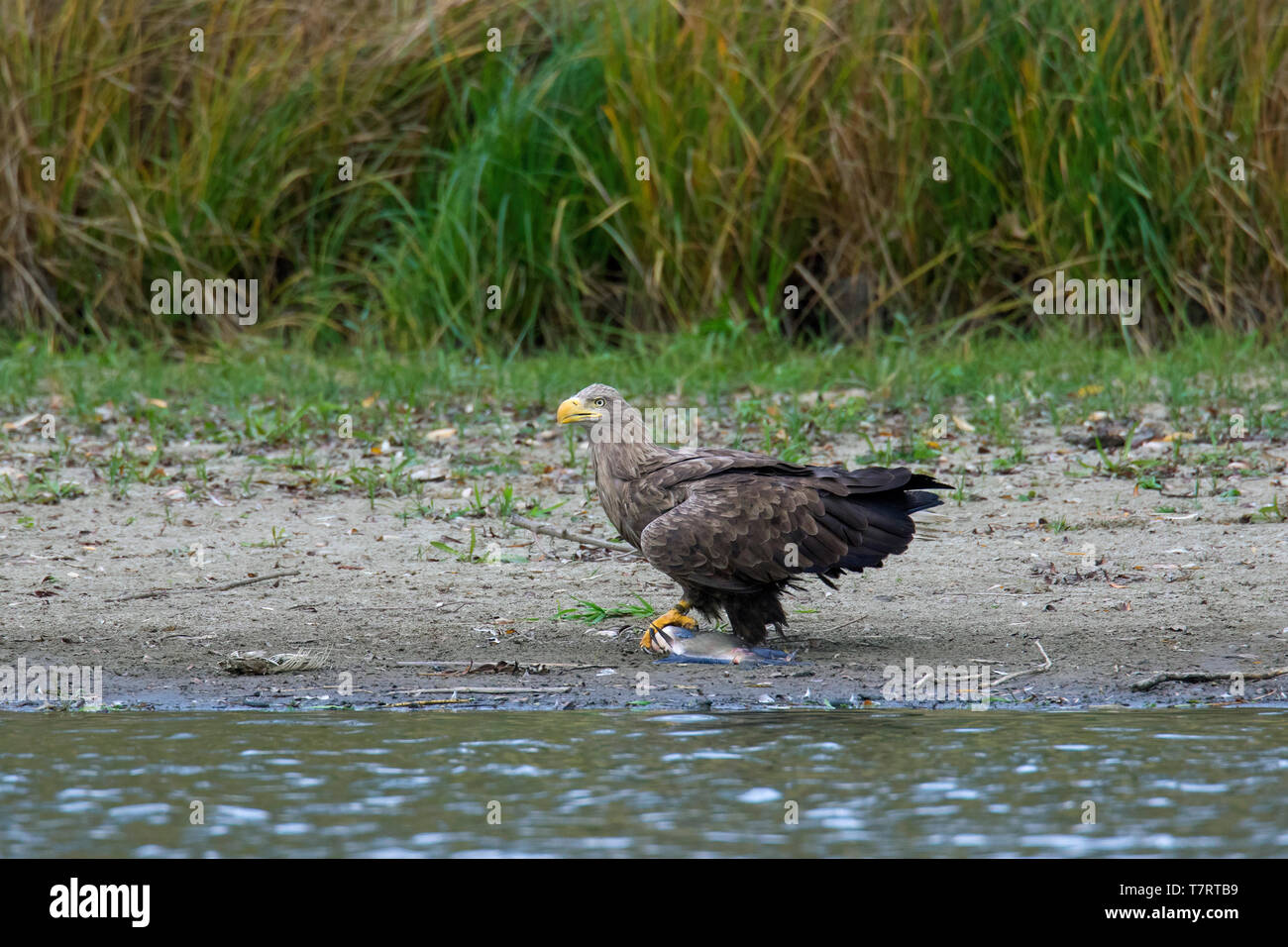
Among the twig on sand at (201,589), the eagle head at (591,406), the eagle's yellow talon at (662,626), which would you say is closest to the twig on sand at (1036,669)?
the eagle's yellow talon at (662,626)

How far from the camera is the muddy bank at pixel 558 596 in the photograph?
5137 mm

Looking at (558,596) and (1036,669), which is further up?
(558,596)

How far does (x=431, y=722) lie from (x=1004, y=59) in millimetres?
6614

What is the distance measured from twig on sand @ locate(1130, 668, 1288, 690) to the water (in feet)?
0.78

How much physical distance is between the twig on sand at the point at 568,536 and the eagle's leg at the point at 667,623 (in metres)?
0.85

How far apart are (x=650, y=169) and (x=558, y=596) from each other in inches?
177

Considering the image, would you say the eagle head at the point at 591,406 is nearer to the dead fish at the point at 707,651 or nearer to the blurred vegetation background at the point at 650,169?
the dead fish at the point at 707,651

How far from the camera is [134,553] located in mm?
6391

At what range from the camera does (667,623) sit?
5.38 m

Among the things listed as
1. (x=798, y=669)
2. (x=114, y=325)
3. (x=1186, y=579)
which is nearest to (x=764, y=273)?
(x=114, y=325)

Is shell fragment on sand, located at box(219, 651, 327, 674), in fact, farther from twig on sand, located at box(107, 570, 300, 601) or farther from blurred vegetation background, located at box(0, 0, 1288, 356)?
blurred vegetation background, located at box(0, 0, 1288, 356)

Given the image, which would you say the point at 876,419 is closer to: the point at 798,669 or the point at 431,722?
the point at 798,669

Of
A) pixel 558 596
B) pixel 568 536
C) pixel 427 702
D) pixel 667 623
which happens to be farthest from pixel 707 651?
pixel 568 536

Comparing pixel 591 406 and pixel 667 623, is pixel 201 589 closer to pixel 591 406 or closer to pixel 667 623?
pixel 591 406
